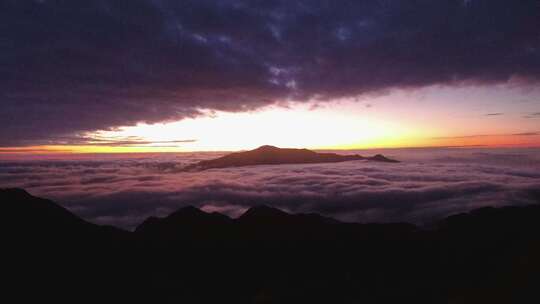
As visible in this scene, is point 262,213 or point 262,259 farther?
A: point 262,213

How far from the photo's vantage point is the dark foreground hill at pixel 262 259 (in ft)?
210

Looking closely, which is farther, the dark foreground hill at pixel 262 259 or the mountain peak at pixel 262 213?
the mountain peak at pixel 262 213

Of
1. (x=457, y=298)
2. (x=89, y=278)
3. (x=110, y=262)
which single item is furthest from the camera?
(x=110, y=262)

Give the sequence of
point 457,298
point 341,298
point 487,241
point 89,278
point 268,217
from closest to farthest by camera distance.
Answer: point 457,298
point 341,298
point 89,278
point 487,241
point 268,217

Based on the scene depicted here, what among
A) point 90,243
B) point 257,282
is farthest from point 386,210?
point 90,243

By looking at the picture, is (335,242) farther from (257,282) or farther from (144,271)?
(144,271)

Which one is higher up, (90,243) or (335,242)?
(90,243)

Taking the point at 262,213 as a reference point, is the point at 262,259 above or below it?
below

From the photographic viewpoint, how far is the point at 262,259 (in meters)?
101

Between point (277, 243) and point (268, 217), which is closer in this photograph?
point (277, 243)

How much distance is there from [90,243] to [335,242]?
77691 millimetres

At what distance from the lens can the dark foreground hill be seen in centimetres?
6394

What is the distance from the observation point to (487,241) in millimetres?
107000

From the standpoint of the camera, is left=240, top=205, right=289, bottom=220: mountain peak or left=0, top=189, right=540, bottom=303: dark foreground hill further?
left=240, top=205, right=289, bottom=220: mountain peak
